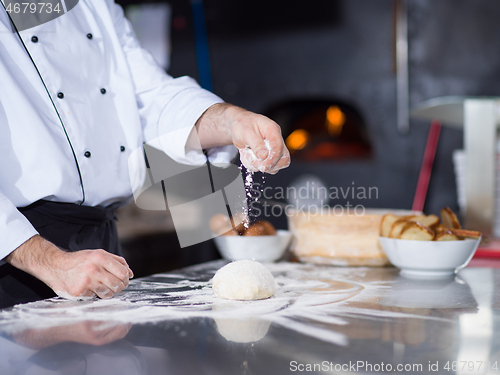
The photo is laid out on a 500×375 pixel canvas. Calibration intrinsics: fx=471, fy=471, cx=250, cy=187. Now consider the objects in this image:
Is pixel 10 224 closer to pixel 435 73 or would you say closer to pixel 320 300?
pixel 320 300

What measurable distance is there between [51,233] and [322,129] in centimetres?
275

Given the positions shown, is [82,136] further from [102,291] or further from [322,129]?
[322,129]

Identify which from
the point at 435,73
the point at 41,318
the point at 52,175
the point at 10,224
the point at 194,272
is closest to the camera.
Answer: the point at 41,318

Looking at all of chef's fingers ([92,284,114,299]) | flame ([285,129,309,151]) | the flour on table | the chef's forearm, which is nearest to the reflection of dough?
the flour on table

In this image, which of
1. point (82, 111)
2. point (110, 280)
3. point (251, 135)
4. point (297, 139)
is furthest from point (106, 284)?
point (297, 139)

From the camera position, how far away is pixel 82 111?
1.16 m

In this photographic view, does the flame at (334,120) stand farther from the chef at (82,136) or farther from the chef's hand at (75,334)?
the chef's hand at (75,334)

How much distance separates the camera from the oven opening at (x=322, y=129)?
11.2 feet

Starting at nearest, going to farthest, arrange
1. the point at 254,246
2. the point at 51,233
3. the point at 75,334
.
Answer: the point at 75,334, the point at 51,233, the point at 254,246

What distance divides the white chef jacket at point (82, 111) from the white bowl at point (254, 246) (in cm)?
22

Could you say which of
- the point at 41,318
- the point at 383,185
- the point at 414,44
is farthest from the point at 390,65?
the point at 41,318

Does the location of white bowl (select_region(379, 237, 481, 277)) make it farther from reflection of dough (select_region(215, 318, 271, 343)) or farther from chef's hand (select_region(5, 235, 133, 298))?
chef's hand (select_region(5, 235, 133, 298))

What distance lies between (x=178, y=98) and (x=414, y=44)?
2280mm

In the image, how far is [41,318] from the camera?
738 millimetres
